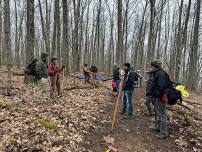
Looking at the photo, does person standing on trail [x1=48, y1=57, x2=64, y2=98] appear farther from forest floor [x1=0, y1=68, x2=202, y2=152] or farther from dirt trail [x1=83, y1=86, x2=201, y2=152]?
dirt trail [x1=83, y1=86, x2=201, y2=152]

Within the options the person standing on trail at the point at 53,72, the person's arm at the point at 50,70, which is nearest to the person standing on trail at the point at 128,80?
the person standing on trail at the point at 53,72

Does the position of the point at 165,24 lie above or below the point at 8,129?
above

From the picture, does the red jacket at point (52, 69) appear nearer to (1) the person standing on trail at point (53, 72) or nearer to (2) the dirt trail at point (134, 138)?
(1) the person standing on trail at point (53, 72)

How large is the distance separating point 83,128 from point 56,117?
1024 millimetres

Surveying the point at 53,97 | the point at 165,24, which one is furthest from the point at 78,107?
the point at 165,24

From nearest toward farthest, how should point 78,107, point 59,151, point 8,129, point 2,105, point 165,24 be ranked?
point 59,151 < point 8,129 < point 2,105 < point 78,107 < point 165,24

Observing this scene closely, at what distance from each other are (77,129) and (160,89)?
9.54ft

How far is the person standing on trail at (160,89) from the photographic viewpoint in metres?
9.12

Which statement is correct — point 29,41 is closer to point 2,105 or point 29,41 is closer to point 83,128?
point 2,105

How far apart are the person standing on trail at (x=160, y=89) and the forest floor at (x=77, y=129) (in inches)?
17.9

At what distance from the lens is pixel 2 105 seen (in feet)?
32.9

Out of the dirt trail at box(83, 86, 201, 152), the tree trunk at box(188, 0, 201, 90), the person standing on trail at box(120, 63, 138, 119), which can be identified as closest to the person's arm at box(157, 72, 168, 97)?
the dirt trail at box(83, 86, 201, 152)

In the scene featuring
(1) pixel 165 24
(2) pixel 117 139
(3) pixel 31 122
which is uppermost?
(1) pixel 165 24

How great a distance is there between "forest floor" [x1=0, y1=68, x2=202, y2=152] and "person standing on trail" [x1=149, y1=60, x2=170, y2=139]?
17.9 inches
